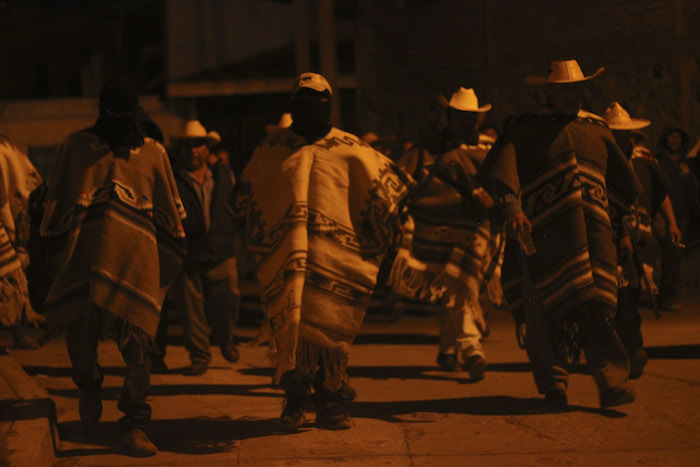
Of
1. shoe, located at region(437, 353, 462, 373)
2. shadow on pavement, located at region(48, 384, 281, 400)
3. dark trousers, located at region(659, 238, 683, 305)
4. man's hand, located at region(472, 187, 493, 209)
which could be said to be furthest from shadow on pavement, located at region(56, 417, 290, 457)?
dark trousers, located at region(659, 238, 683, 305)

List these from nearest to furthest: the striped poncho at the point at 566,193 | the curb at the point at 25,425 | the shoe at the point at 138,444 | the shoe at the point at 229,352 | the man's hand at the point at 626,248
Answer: the curb at the point at 25,425, the shoe at the point at 138,444, the striped poncho at the point at 566,193, the man's hand at the point at 626,248, the shoe at the point at 229,352

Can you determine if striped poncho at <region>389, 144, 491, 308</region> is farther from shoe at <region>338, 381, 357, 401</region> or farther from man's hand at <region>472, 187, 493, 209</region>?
shoe at <region>338, 381, 357, 401</region>

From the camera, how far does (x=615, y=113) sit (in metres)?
9.10

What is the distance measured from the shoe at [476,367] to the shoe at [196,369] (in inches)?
82.3

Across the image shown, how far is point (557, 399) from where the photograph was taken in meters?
7.69

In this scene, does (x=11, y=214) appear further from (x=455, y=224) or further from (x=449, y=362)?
(x=449, y=362)

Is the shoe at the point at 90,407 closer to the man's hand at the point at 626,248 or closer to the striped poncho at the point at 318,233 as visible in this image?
the striped poncho at the point at 318,233

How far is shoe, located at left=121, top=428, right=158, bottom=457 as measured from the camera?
21.8 feet


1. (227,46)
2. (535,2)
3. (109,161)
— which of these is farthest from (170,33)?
(109,161)

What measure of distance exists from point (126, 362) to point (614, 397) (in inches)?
109

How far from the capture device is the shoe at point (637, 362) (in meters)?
8.64

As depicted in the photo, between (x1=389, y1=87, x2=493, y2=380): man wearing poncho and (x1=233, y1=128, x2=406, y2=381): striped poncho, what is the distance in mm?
2054

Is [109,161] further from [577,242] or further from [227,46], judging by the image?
[227,46]

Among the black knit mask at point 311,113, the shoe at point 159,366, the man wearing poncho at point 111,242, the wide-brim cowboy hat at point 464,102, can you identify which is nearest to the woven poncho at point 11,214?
the shoe at point 159,366
